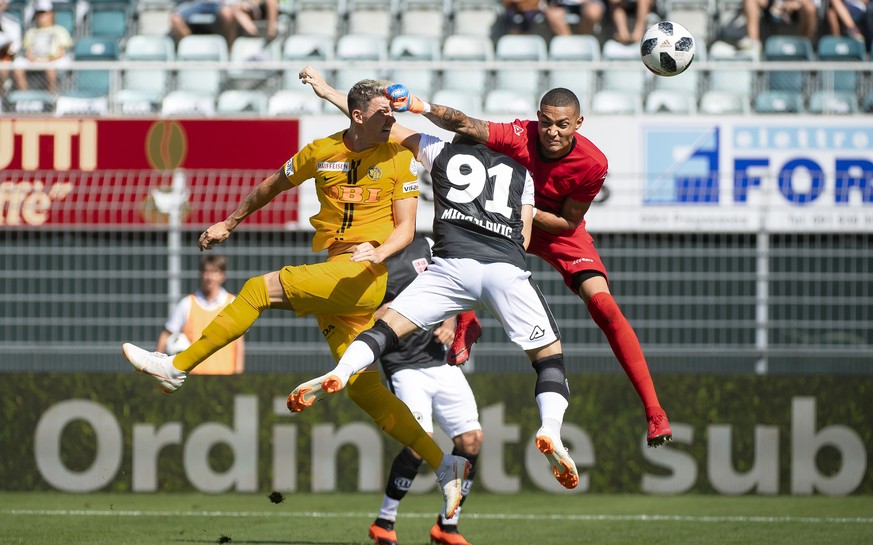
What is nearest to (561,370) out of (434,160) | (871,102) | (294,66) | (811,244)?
(434,160)

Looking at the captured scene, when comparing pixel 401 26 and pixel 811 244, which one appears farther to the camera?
pixel 401 26

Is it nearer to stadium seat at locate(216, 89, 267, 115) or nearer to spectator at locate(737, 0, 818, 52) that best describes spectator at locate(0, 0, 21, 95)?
stadium seat at locate(216, 89, 267, 115)

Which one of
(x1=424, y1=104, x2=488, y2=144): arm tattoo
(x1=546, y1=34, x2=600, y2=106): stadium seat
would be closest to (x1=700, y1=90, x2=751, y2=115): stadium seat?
(x1=546, y1=34, x2=600, y2=106): stadium seat

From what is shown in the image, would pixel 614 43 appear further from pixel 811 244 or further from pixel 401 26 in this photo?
pixel 811 244

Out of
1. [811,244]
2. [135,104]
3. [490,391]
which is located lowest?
[490,391]

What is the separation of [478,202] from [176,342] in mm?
4436

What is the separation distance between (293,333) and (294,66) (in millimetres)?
3007

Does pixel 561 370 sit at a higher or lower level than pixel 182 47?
lower

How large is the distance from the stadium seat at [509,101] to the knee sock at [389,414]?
6.45 m

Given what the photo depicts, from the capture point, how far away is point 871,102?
44.9 feet

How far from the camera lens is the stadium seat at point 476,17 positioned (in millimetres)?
15883

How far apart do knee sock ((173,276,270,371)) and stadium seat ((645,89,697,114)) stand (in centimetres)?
740

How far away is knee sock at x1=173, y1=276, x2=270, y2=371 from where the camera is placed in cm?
733

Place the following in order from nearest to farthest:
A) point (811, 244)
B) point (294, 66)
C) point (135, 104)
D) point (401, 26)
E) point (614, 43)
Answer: point (811, 244) → point (294, 66) → point (135, 104) → point (614, 43) → point (401, 26)
